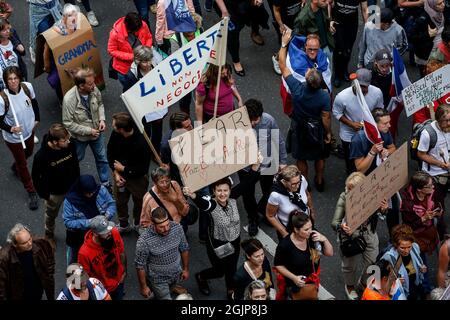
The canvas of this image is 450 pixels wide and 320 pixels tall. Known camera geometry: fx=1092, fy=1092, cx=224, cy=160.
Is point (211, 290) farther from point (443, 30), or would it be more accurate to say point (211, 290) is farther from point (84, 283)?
point (443, 30)

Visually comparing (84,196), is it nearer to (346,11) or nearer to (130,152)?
(130,152)

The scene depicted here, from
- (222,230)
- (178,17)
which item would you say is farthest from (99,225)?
(178,17)

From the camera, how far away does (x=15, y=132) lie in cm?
1155

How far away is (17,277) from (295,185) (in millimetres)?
2701

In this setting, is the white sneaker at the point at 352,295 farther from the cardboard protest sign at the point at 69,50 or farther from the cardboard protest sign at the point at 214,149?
the cardboard protest sign at the point at 69,50

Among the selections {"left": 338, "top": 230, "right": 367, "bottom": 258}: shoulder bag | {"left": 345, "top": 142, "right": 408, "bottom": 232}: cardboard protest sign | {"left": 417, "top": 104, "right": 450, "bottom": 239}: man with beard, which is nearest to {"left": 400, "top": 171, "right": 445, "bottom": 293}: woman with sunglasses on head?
{"left": 345, "top": 142, "right": 408, "bottom": 232}: cardboard protest sign

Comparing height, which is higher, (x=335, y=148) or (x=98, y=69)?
(x=98, y=69)

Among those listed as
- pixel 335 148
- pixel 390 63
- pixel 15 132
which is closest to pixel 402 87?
pixel 390 63

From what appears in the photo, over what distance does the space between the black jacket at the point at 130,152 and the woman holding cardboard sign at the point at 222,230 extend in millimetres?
858

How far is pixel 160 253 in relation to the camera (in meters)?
9.95

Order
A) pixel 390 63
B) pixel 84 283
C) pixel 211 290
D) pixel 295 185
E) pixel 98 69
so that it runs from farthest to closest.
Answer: pixel 98 69 < pixel 390 63 < pixel 211 290 < pixel 295 185 < pixel 84 283

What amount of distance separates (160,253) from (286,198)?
134 centimetres

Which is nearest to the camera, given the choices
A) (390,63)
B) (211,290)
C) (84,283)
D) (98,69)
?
(84,283)

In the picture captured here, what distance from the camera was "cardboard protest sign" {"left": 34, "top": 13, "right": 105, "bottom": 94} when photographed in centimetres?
1252
